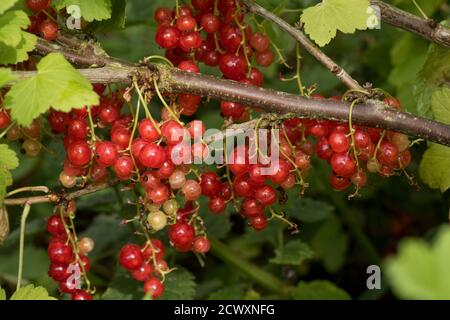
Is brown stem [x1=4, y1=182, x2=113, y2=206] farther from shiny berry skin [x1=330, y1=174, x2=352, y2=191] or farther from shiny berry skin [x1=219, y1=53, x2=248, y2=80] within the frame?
shiny berry skin [x1=330, y1=174, x2=352, y2=191]

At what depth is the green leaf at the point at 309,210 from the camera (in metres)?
1.97

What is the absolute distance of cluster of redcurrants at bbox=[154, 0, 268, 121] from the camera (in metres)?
1.29

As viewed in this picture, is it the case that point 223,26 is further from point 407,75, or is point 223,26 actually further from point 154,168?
point 407,75

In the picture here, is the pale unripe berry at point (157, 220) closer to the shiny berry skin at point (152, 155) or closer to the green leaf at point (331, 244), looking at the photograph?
the shiny berry skin at point (152, 155)

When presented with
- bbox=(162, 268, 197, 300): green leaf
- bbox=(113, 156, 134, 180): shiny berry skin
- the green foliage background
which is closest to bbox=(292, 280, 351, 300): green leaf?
the green foliage background

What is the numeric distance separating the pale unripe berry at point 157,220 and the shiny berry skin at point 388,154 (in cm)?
45

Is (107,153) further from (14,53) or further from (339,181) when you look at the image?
(339,181)

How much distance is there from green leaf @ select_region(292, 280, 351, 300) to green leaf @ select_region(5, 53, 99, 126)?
3.48 feet

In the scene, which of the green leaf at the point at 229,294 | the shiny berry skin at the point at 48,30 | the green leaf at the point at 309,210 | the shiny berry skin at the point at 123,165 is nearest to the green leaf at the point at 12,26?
the shiny berry skin at the point at 48,30

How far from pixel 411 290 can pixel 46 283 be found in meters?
2.02

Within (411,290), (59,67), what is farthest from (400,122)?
(411,290)

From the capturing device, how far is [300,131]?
136 cm

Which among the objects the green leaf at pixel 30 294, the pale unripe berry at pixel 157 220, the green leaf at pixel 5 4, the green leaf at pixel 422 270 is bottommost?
the green leaf at pixel 30 294

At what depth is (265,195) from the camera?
1246mm
